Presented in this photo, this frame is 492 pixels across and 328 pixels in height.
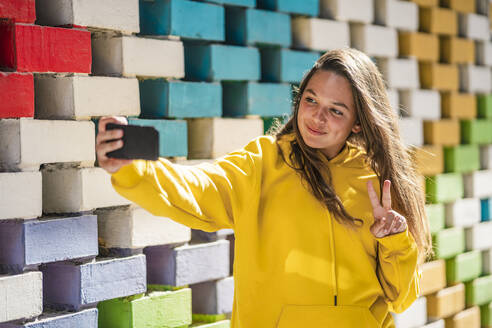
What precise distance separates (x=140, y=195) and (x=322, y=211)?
1.72 ft

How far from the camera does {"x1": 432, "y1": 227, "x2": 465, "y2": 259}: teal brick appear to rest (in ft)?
9.91

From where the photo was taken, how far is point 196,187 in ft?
5.28

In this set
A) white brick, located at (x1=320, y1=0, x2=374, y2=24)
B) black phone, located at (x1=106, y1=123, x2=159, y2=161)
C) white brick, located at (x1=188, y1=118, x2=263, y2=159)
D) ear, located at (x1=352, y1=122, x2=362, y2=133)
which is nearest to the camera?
black phone, located at (x1=106, y1=123, x2=159, y2=161)

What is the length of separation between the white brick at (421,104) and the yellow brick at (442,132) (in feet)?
0.11

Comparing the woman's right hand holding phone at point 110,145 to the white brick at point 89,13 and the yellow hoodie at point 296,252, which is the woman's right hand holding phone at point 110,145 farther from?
the white brick at point 89,13

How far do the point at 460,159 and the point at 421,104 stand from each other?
34cm

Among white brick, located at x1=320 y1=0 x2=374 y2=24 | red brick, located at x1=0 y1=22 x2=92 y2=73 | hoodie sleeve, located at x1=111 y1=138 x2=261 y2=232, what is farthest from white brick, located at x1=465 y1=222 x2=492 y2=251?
red brick, located at x1=0 y1=22 x2=92 y2=73

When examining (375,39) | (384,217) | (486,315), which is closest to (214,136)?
(384,217)

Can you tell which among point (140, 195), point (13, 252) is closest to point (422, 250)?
point (140, 195)

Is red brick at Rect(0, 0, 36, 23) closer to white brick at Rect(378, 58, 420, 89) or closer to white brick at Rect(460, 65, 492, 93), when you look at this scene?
white brick at Rect(378, 58, 420, 89)

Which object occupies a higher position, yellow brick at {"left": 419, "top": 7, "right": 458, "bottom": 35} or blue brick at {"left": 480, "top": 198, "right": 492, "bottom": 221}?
yellow brick at {"left": 419, "top": 7, "right": 458, "bottom": 35}

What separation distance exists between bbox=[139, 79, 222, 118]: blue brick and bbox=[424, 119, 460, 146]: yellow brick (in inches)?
47.3

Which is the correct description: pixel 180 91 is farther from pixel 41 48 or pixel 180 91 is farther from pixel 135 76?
pixel 41 48

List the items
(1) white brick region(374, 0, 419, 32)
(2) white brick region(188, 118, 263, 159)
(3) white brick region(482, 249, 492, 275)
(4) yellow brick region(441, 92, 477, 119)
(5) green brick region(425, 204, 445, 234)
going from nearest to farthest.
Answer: (2) white brick region(188, 118, 263, 159)
(1) white brick region(374, 0, 419, 32)
(5) green brick region(425, 204, 445, 234)
(4) yellow brick region(441, 92, 477, 119)
(3) white brick region(482, 249, 492, 275)
